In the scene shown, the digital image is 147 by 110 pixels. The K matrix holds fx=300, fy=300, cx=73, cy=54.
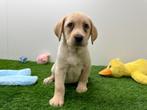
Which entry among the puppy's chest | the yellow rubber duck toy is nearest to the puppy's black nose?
the puppy's chest

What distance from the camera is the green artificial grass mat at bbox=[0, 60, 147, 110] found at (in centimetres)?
164

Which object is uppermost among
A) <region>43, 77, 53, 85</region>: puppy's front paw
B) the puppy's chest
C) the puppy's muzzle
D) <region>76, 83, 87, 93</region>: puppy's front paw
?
the puppy's muzzle

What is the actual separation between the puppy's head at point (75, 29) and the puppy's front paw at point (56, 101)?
1.06 feet

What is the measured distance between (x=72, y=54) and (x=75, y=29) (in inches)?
6.7

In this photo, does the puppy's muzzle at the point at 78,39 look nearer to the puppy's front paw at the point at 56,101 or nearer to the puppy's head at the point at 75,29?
the puppy's head at the point at 75,29

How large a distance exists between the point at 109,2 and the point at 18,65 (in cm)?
102

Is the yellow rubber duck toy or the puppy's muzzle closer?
the puppy's muzzle

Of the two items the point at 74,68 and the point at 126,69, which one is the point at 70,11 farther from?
the point at 74,68

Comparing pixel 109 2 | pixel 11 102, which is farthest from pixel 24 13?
pixel 11 102

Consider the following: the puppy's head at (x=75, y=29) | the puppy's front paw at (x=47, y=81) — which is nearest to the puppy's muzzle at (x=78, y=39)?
the puppy's head at (x=75, y=29)

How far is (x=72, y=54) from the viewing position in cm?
185

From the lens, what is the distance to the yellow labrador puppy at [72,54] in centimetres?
174

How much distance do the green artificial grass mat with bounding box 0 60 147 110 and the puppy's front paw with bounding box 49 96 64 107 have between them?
24 mm

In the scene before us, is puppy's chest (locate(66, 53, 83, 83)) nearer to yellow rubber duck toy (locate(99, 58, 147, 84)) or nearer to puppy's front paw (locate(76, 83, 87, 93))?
puppy's front paw (locate(76, 83, 87, 93))
